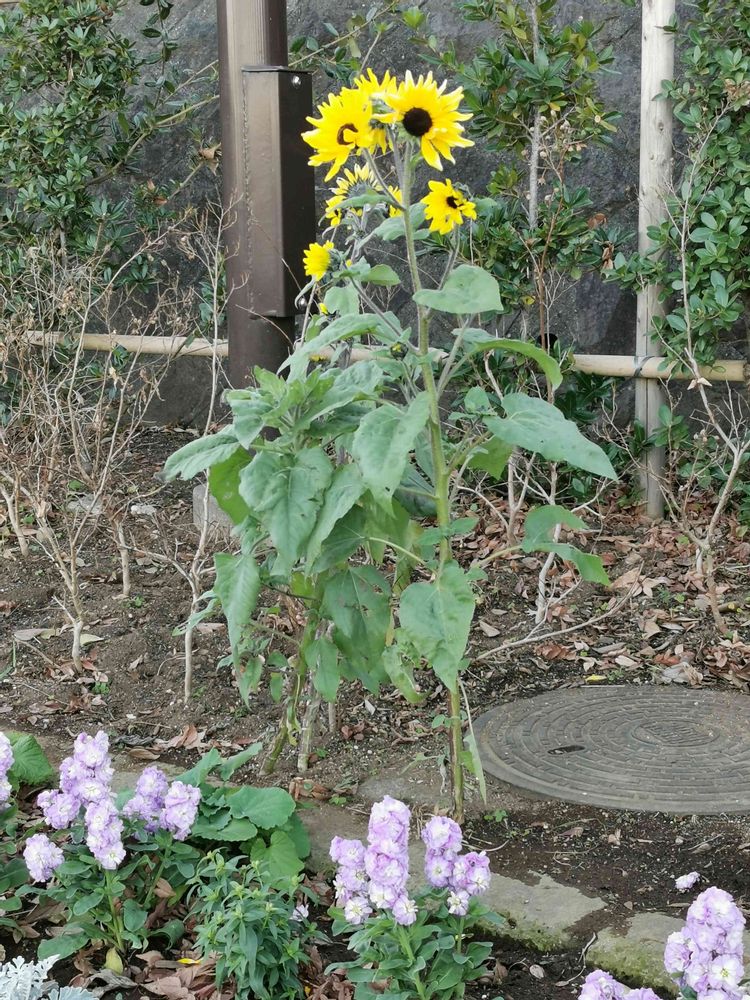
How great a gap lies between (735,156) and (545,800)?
2976mm

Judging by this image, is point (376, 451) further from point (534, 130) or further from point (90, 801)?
point (534, 130)

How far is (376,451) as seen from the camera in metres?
2.35

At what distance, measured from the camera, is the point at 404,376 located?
265 cm

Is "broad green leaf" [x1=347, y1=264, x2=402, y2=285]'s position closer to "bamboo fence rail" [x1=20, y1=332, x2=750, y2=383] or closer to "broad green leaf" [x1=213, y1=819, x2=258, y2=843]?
"broad green leaf" [x1=213, y1=819, x2=258, y2=843]

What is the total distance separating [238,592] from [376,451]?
1.81 ft

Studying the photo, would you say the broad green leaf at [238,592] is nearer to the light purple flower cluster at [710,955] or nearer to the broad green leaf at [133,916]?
the broad green leaf at [133,916]

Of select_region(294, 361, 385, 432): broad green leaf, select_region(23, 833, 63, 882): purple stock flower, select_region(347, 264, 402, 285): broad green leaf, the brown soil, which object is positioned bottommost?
the brown soil

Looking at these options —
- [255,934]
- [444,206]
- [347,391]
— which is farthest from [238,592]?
[444,206]

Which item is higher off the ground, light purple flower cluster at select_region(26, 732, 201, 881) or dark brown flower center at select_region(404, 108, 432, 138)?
dark brown flower center at select_region(404, 108, 432, 138)

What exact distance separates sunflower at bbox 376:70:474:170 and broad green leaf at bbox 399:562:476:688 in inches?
34.5

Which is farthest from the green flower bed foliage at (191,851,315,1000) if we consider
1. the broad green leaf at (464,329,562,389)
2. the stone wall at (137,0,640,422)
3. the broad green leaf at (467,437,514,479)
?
the stone wall at (137,0,640,422)

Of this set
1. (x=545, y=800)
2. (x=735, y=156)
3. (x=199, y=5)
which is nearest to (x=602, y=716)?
(x=545, y=800)

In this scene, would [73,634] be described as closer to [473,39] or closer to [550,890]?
[550,890]

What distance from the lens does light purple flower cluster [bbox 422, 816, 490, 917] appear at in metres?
2.20
